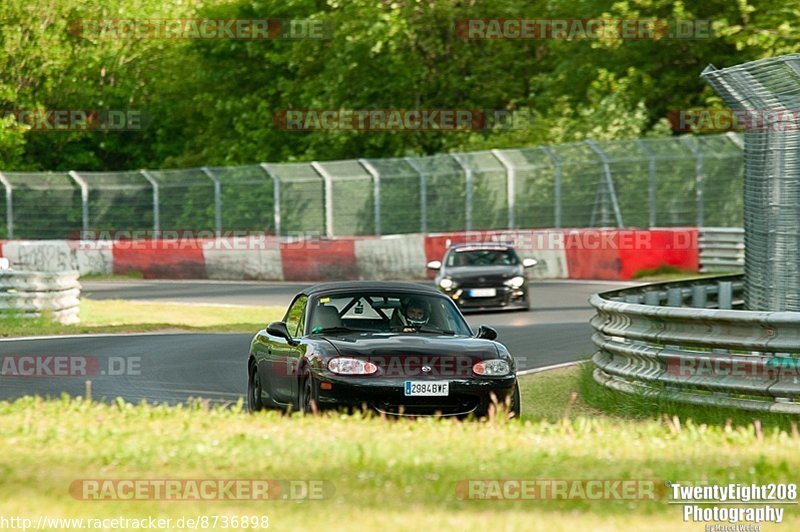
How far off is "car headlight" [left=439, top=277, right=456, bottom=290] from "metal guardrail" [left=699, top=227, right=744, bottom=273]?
8.80 meters

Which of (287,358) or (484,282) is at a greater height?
(287,358)

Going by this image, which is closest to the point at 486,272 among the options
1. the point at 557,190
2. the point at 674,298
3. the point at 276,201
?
the point at 674,298

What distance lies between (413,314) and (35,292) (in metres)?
12.8

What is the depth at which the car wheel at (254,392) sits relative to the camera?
1388 cm

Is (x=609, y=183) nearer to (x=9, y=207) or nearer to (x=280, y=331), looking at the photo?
(x=9, y=207)

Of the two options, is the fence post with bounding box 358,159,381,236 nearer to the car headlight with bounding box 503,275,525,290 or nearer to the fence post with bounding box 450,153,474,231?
the fence post with bounding box 450,153,474,231

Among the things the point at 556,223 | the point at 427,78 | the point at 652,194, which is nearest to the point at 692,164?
the point at 652,194

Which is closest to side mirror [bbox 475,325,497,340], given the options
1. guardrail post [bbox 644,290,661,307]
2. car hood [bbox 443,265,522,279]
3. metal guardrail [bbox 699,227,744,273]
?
guardrail post [bbox 644,290,661,307]

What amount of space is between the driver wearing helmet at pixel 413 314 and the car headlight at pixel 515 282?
563 inches

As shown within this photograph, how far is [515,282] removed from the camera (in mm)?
27906

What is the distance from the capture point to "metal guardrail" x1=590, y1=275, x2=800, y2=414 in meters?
12.1

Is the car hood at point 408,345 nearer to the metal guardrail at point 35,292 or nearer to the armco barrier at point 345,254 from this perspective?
the metal guardrail at point 35,292

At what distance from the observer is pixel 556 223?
38.1 m

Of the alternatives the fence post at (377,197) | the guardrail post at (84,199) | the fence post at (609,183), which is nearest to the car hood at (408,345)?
the fence post at (609,183)
